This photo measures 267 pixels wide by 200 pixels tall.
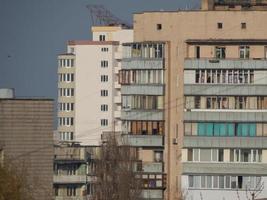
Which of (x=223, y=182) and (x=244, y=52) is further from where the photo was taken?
(x=244, y=52)

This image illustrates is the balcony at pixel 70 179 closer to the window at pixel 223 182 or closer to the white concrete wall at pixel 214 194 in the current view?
the window at pixel 223 182

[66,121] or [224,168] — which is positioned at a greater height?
[66,121]

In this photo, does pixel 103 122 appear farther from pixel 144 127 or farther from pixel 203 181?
pixel 203 181

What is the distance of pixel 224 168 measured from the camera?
96.7 metres

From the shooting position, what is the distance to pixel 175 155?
98625 mm

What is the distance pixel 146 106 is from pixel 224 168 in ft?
18.3

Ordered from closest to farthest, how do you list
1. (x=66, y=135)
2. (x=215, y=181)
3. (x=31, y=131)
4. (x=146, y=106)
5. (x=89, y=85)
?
(x=31, y=131) < (x=215, y=181) < (x=146, y=106) < (x=89, y=85) < (x=66, y=135)

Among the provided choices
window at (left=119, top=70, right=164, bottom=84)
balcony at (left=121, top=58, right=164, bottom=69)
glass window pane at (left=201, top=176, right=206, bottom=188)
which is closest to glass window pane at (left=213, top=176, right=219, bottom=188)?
glass window pane at (left=201, top=176, right=206, bottom=188)

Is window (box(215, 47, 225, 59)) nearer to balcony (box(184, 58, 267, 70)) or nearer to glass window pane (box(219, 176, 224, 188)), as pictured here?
balcony (box(184, 58, 267, 70))

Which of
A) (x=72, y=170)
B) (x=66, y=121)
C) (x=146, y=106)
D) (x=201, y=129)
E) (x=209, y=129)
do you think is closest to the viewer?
(x=209, y=129)

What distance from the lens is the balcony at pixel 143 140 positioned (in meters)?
97.1

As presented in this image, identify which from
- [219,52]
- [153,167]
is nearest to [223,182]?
[153,167]

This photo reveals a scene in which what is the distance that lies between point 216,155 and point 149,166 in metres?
3.66

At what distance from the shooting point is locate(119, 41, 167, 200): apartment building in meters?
97.8
